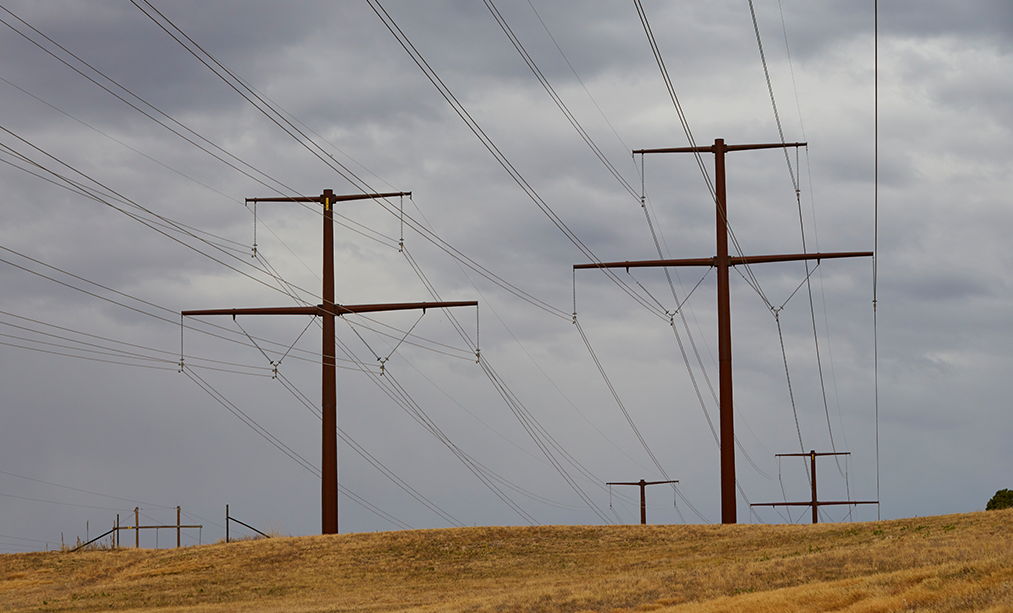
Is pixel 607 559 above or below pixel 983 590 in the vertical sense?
below

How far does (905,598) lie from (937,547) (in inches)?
306

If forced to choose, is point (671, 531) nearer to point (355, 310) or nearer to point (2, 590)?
point (355, 310)

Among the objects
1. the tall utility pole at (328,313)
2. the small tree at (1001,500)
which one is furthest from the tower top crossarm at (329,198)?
the small tree at (1001,500)

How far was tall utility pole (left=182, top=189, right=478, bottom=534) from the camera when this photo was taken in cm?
3644

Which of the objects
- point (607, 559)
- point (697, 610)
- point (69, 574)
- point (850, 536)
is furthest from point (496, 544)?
point (697, 610)

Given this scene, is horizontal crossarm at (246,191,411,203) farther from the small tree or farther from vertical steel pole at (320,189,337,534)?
the small tree

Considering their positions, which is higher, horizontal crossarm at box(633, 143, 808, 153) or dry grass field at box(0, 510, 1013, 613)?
horizontal crossarm at box(633, 143, 808, 153)

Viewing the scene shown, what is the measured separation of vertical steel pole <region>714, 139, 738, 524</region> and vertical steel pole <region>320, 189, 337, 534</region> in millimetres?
13942

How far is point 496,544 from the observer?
32125 millimetres

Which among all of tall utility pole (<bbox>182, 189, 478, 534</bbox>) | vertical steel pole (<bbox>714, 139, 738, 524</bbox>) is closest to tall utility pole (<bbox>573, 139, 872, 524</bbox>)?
vertical steel pole (<bbox>714, 139, 738, 524</bbox>)

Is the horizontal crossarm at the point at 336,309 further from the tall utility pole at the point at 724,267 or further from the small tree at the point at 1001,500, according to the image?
the small tree at the point at 1001,500

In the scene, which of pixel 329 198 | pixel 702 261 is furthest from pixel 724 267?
pixel 329 198

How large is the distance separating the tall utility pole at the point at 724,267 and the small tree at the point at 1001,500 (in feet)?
33.1

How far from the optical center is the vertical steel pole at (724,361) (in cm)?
3541
